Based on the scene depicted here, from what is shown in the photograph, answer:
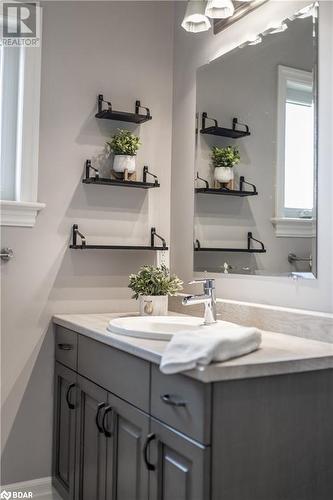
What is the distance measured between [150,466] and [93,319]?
0.84 meters

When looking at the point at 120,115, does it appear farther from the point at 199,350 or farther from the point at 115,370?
the point at 199,350

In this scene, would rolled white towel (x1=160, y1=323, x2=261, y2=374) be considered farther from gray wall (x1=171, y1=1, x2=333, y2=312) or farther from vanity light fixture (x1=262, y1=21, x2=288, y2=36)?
vanity light fixture (x1=262, y1=21, x2=288, y2=36)

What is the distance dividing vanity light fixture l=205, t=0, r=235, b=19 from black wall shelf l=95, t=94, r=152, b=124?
56 cm

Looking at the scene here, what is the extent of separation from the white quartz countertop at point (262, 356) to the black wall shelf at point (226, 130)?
33.2 inches

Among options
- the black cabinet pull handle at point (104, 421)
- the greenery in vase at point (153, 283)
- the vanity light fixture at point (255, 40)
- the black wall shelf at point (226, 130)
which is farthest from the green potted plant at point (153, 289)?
the vanity light fixture at point (255, 40)

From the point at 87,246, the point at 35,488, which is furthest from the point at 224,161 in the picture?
the point at 35,488

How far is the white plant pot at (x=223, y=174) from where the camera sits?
212 centimetres

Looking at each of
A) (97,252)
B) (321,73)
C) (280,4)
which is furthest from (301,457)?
(280,4)

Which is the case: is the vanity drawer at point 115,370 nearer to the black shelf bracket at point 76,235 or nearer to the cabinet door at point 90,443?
the cabinet door at point 90,443

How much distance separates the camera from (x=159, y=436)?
4.55ft

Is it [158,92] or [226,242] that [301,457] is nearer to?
[226,242]

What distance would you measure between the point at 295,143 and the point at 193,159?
715 mm

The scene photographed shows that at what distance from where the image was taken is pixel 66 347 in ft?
7.00

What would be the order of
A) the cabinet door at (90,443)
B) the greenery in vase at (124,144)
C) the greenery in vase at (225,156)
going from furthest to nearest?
the greenery in vase at (124,144) → the greenery in vase at (225,156) → the cabinet door at (90,443)
